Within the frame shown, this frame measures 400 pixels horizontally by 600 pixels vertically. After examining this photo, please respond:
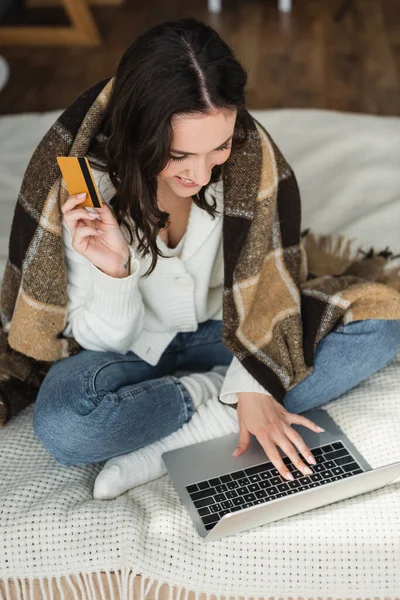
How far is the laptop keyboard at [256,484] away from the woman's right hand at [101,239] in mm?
358

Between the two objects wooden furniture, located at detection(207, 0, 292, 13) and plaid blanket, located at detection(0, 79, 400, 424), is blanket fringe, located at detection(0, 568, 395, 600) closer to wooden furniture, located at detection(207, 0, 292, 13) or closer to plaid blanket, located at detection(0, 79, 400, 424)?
plaid blanket, located at detection(0, 79, 400, 424)

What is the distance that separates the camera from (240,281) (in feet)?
4.39

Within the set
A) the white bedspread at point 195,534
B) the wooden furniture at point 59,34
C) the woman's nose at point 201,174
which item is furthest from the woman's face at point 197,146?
the wooden furniture at point 59,34

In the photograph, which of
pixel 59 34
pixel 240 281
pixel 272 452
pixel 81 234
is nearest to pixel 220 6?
pixel 59 34

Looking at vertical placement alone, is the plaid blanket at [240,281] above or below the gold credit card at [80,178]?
below

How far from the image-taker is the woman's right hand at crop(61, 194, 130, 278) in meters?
1.16

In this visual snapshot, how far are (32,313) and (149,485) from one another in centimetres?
33

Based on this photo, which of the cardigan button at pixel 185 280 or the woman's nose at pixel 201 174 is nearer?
the woman's nose at pixel 201 174

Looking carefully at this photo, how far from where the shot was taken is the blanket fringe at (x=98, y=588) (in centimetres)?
113

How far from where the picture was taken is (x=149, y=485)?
4.18 ft

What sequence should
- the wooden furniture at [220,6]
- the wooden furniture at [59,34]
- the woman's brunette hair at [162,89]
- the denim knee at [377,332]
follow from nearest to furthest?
the woman's brunette hair at [162,89] → the denim knee at [377,332] → the wooden furniture at [59,34] → the wooden furniture at [220,6]

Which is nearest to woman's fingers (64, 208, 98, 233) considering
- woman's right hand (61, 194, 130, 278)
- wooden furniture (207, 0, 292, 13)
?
woman's right hand (61, 194, 130, 278)

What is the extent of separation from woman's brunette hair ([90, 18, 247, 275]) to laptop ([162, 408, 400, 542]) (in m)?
0.43

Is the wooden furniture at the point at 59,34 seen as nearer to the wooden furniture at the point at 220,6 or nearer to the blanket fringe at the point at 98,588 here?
the wooden furniture at the point at 220,6
